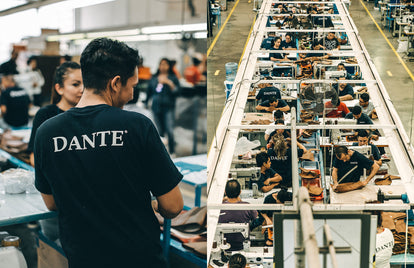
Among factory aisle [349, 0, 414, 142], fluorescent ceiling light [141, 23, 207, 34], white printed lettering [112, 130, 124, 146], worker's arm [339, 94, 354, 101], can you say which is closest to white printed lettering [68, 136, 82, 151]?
white printed lettering [112, 130, 124, 146]

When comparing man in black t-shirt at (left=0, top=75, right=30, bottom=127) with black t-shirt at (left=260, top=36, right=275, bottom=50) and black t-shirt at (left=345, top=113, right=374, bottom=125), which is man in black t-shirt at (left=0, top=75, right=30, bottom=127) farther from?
black t-shirt at (left=260, top=36, right=275, bottom=50)

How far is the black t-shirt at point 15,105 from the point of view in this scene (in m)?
6.42

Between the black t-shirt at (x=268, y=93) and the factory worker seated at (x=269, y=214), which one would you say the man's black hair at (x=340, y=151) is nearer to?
the factory worker seated at (x=269, y=214)

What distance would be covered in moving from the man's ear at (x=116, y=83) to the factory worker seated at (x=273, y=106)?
648 cm

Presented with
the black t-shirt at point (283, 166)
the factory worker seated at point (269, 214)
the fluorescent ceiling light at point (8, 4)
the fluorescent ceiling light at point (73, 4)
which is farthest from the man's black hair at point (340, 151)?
the fluorescent ceiling light at point (8, 4)

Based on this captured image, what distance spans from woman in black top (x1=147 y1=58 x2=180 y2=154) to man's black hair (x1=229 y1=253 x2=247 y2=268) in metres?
4.48

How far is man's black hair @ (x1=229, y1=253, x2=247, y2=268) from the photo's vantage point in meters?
3.80

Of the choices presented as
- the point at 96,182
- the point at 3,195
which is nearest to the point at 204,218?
the point at 3,195

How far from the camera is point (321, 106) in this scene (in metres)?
5.41

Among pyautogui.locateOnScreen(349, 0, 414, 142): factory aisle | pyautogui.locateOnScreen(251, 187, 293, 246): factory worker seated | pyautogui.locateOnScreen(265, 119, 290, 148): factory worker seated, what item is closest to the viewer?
pyautogui.locateOnScreen(251, 187, 293, 246): factory worker seated

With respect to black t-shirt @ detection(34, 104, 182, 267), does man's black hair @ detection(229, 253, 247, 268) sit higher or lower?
lower

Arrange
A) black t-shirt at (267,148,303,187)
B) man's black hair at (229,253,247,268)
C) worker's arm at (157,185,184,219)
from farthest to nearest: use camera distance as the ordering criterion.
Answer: black t-shirt at (267,148,303,187), man's black hair at (229,253,247,268), worker's arm at (157,185,184,219)

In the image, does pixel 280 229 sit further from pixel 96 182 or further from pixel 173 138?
pixel 173 138

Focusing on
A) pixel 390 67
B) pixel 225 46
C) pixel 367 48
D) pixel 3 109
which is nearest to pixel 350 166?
pixel 3 109
